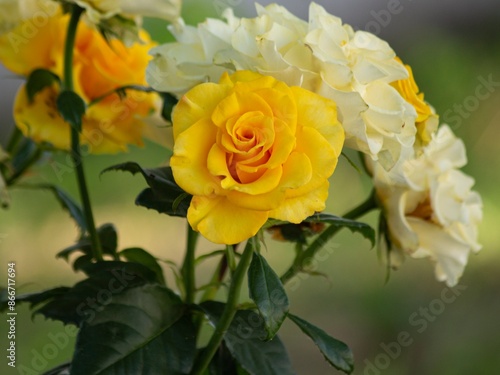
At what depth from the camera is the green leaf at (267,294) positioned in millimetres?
331

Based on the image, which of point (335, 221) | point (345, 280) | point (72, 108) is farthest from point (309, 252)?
point (345, 280)

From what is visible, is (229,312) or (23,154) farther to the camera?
(23,154)

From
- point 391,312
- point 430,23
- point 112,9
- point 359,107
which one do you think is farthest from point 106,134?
point 430,23

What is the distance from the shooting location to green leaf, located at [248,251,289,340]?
1.08 ft

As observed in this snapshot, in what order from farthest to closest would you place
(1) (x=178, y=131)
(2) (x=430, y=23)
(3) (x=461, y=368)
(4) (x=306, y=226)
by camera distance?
(2) (x=430, y=23), (3) (x=461, y=368), (4) (x=306, y=226), (1) (x=178, y=131)

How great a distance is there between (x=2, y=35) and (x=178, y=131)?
22 cm

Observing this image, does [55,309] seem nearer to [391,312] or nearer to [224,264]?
[224,264]

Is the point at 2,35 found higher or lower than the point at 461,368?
higher

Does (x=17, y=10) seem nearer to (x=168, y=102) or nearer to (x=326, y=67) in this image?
(x=168, y=102)

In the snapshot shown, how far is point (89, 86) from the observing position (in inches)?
20.5

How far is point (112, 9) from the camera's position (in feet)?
1.54
